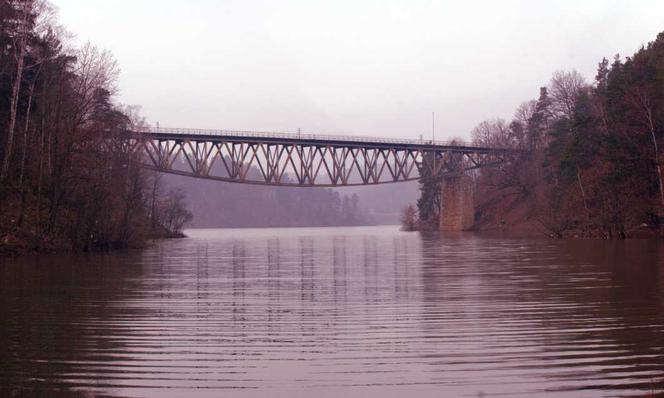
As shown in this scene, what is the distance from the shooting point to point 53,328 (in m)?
13.7

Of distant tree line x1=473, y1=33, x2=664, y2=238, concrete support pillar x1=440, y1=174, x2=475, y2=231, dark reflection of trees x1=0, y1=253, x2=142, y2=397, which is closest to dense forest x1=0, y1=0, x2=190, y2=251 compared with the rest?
dark reflection of trees x1=0, y1=253, x2=142, y2=397

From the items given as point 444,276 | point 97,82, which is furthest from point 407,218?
point 444,276

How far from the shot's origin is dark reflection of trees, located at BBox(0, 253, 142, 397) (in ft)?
31.6

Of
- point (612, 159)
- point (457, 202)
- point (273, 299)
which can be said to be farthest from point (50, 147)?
point (457, 202)

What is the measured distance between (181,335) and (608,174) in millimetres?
52197

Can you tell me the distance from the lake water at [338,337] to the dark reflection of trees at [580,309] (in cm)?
4

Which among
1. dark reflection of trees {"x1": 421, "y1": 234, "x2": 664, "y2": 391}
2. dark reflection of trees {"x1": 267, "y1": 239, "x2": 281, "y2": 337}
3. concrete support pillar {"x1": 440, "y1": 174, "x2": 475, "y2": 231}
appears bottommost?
dark reflection of trees {"x1": 267, "y1": 239, "x2": 281, "y2": 337}

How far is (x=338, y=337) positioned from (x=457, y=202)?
10684cm

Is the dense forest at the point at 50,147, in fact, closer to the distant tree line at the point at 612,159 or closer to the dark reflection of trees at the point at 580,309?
the dark reflection of trees at the point at 580,309

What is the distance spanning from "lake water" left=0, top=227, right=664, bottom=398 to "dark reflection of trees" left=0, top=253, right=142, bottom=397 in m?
0.03

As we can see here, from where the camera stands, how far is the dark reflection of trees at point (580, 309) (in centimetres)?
973

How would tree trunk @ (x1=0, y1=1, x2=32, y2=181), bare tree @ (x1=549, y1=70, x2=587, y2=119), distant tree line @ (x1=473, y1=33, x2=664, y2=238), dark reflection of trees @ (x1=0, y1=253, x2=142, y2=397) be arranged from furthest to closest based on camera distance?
1. bare tree @ (x1=549, y1=70, x2=587, y2=119)
2. distant tree line @ (x1=473, y1=33, x2=664, y2=238)
3. tree trunk @ (x1=0, y1=1, x2=32, y2=181)
4. dark reflection of trees @ (x1=0, y1=253, x2=142, y2=397)

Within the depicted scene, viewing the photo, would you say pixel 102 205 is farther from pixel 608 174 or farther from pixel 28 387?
pixel 28 387

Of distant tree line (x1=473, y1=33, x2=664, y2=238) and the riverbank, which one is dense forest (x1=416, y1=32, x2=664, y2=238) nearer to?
distant tree line (x1=473, y1=33, x2=664, y2=238)
